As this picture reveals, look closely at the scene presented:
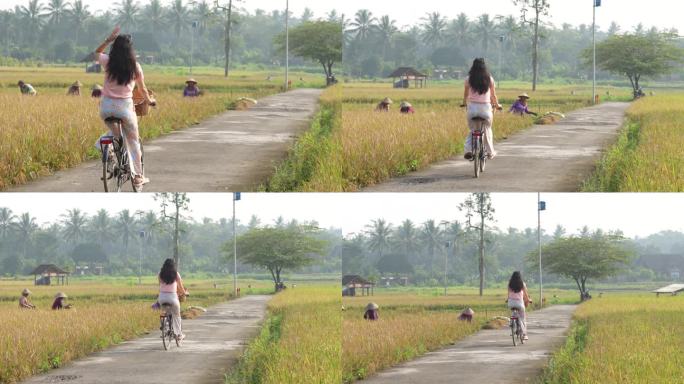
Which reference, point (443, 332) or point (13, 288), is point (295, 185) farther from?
point (13, 288)

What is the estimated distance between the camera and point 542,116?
78.7ft

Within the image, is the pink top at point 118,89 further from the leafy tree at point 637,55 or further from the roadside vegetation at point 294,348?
the leafy tree at point 637,55

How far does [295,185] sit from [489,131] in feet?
9.82

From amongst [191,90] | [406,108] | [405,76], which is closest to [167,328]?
[191,90]

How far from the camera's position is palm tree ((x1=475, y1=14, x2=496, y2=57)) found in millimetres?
27406

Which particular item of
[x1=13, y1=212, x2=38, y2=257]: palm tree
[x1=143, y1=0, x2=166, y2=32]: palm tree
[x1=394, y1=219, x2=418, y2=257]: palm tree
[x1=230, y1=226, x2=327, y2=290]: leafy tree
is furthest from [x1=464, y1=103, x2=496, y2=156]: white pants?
[x1=143, y1=0, x2=166, y2=32]: palm tree

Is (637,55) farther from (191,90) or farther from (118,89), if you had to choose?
(118,89)

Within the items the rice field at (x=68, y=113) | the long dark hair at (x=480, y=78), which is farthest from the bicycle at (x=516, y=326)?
the rice field at (x=68, y=113)

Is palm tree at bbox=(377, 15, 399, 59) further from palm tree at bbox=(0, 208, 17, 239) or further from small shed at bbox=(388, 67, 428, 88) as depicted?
palm tree at bbox=(0, 208, 17, 239)

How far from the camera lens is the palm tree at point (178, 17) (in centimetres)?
2983

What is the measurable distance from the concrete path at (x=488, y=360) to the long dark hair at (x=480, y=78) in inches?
172

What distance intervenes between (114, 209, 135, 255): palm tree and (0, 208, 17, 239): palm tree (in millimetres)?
2132

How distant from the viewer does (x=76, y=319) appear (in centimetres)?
1930

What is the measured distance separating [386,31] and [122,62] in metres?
16.9
